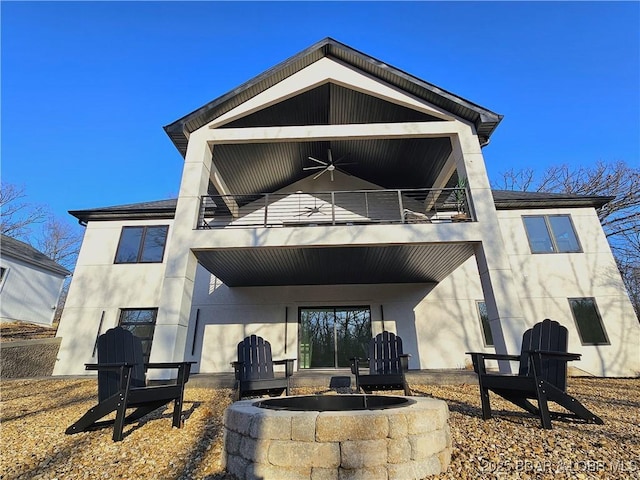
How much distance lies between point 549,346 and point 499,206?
6.57 meters

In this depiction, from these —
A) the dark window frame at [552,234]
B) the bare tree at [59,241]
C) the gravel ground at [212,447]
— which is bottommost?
the gravel ground at [212,447]

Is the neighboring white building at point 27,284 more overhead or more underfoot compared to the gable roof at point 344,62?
more underfoot

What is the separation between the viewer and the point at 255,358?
4945 millimetres

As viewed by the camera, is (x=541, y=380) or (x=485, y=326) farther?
(x=485, y=326)

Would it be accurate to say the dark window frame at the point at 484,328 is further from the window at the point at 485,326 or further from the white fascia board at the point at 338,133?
the white fascia board at the point at 338,133

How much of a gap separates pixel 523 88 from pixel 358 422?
56.0 ft

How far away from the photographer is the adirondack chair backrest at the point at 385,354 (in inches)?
200

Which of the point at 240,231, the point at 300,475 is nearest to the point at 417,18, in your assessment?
the point at 240,231

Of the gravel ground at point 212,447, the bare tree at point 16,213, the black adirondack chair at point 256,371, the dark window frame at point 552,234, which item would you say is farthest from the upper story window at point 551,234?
the bare tree at point 16,213

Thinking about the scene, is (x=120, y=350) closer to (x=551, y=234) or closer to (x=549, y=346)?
(x=549, y=346)

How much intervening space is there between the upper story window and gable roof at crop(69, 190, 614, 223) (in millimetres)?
391

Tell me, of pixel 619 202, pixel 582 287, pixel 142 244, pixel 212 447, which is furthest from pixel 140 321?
pixel 619 202

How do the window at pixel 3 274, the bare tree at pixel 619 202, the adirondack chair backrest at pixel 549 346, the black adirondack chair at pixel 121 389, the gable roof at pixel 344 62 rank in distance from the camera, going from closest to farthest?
the black adirondack chair at pixel 121 389 < the adirondack chair backrest at pixel 549 346 < the gable roof at pixel 344 62 < the window at pixel 3 274 < the bare tree at pixel 619 202

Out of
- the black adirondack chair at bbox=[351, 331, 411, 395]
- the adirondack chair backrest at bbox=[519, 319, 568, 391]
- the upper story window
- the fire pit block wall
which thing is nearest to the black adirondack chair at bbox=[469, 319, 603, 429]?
the adirondack chair backrest at bbox=[519, 319, 568, 391]
